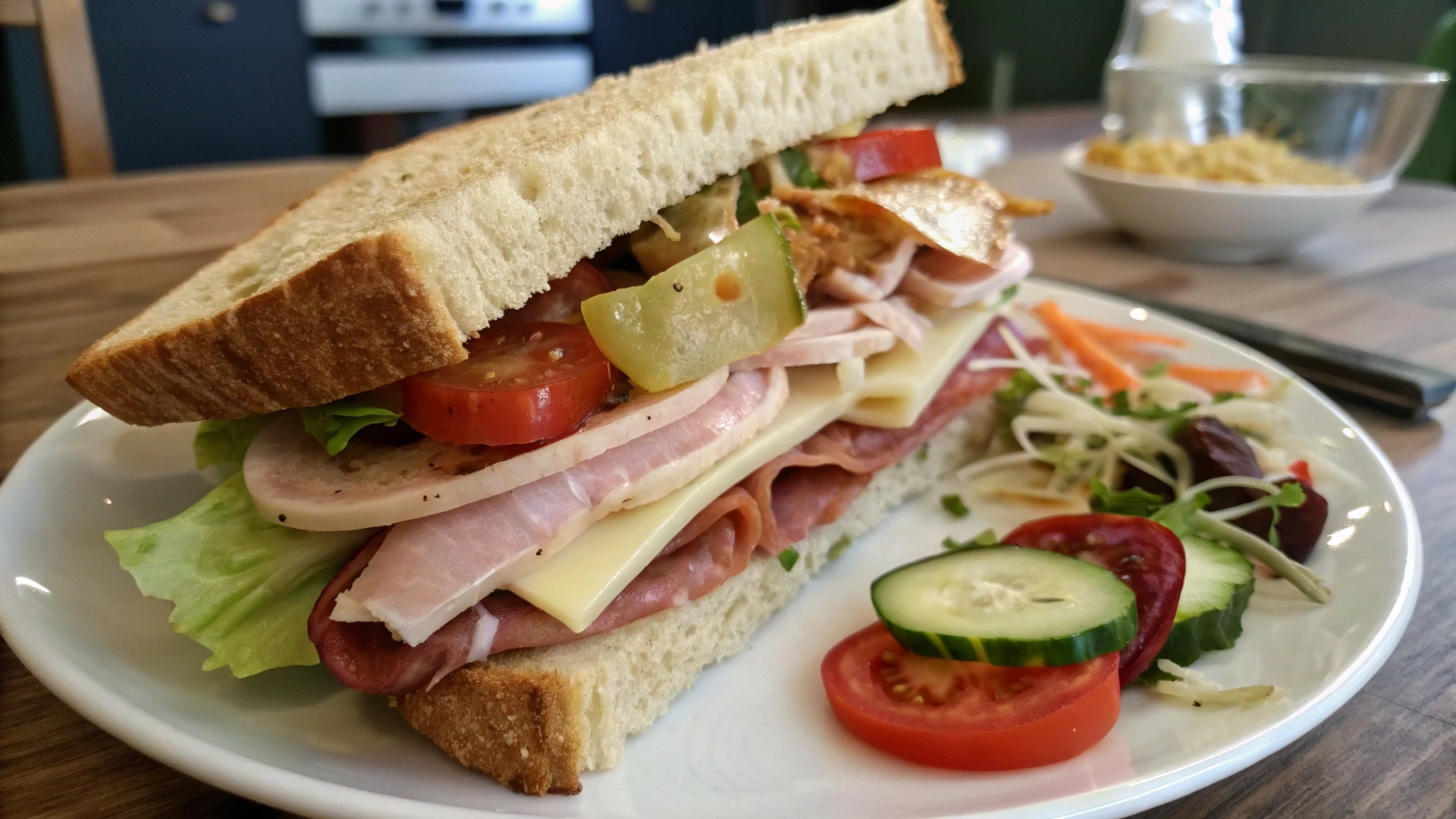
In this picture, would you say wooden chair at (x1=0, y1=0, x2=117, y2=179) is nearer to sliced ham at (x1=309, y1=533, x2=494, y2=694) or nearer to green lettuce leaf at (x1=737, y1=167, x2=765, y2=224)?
green lettuce leaf at (x1=737, y1=167, x2=765, y2=224)

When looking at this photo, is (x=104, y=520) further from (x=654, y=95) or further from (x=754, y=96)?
(x=754, y=96)

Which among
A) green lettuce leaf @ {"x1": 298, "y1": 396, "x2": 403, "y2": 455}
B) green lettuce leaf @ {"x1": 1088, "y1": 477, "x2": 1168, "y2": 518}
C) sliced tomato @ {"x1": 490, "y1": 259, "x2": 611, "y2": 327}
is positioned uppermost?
sliced tomato @ {"x1": 490, "y1": 259, "x2": 611, "y2": 327}

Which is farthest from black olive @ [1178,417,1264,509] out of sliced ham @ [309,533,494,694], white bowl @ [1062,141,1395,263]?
white bowl @ [1062,141,1395,263]

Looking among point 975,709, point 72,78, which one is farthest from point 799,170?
point 72,78

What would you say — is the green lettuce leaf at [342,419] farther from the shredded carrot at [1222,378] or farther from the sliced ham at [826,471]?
the shredded carrot at [1222,378]

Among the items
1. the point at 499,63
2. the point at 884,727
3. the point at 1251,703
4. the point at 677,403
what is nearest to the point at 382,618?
the point at 677,403

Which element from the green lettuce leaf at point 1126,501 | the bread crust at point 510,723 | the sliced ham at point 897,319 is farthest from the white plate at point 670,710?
the sliced ham at point 897,319
